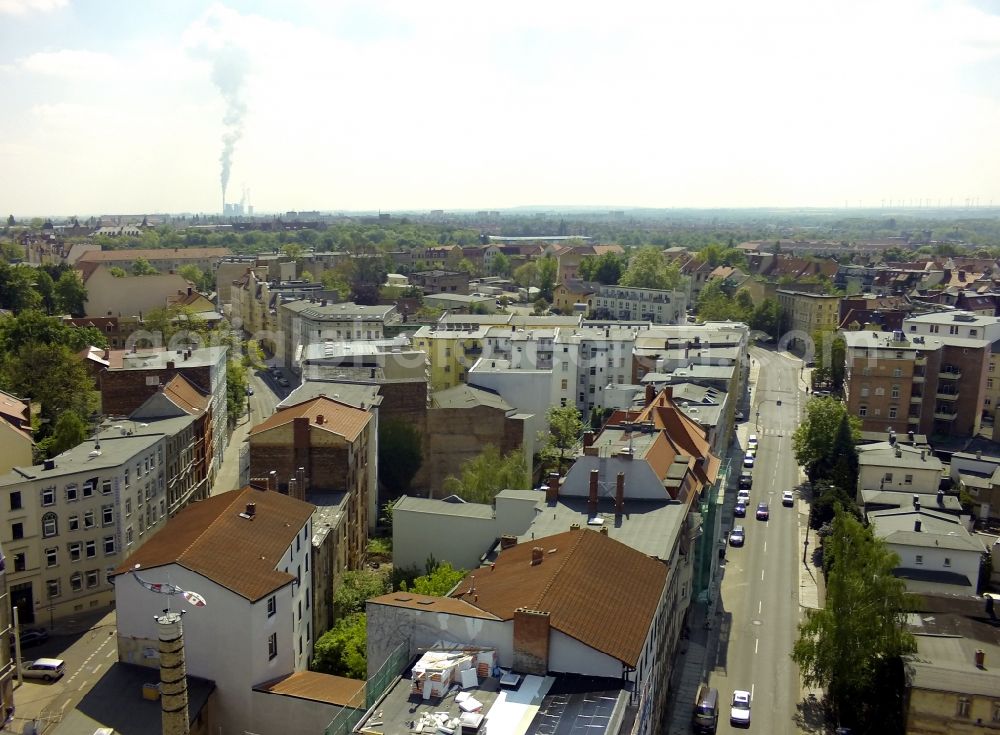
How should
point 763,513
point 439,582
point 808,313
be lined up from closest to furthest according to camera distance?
point 439,582, point 763,513, point 808,313

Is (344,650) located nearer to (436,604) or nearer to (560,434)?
(436,604)

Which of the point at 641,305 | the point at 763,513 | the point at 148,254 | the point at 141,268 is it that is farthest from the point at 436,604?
the point at 148,254

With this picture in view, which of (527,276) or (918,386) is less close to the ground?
(527,276)

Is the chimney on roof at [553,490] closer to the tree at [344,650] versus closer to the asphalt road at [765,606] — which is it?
the tree at [344,650]

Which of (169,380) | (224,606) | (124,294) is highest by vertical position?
(124,294)

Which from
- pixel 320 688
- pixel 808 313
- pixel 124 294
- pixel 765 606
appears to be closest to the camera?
pixel 320 688
